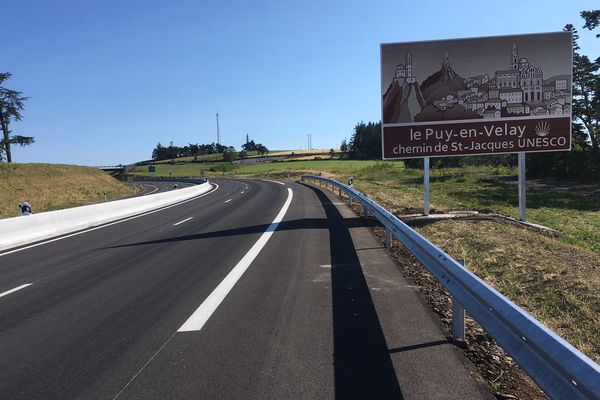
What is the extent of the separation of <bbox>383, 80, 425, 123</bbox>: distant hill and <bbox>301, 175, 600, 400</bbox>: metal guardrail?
412 inches

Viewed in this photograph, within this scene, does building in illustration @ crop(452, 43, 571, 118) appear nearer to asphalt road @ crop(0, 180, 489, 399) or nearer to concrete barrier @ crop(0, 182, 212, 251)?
asphalt road @ crop(0, 180, 489, 399)

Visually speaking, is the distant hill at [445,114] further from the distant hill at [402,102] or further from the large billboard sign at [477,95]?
the distant hill at [402,102]

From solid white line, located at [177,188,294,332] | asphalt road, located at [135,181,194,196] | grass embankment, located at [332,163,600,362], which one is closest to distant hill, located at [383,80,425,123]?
grass embankment, located at [332,163,600,362]

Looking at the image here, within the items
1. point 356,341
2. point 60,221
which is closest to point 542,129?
point 356,341

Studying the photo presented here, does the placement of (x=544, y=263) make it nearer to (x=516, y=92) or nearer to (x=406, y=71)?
(x=516, y=92)

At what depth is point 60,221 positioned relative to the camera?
691 inches

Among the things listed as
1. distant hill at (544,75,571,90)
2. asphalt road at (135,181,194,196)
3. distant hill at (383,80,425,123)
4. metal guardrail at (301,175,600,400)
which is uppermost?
distant hill at (544,75,571,90)

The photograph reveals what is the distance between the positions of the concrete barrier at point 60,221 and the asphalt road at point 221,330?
14.1ft

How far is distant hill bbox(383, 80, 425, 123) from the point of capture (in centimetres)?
1533

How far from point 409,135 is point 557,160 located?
103 ft

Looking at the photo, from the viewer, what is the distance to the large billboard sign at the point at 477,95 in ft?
48.6

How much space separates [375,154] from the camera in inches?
5541

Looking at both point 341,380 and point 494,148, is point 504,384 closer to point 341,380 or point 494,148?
point 341,380

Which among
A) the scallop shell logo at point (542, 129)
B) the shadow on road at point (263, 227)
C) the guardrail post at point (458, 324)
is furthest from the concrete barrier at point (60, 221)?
the scallop shell logo at point (542, 129)
